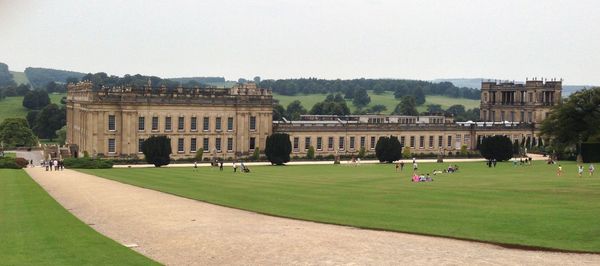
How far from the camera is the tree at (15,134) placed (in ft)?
430

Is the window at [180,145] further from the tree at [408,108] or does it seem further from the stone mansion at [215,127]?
the tree at [408,108]

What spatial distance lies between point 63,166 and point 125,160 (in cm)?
1135

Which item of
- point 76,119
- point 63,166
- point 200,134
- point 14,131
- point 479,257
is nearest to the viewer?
point 479,257

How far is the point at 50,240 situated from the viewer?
89.9 ft

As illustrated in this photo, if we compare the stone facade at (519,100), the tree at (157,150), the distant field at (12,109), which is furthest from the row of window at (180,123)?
the distant field at (12,109)

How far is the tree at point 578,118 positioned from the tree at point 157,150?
43.7 metres

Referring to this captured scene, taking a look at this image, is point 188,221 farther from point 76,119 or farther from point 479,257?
point 76,119

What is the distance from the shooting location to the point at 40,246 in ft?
85.3

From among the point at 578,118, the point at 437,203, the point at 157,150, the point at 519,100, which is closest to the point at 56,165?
the point at 157,150

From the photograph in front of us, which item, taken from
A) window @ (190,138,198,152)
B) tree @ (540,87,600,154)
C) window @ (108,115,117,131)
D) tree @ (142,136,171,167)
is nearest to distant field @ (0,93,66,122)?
window @ (108,115,117,131)

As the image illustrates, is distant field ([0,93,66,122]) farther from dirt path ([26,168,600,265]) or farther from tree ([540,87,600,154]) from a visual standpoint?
dirt path ([26,168,600,265])

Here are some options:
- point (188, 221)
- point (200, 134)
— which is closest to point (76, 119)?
point (200, 134)

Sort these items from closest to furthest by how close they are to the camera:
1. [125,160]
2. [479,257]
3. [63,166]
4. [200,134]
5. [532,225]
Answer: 1. [479,257]
2. [532,225]
3. [63,166]
4. [125,160]
5. [200,134]

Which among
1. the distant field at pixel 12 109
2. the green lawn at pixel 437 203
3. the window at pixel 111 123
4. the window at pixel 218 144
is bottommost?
the green lawn at pixel 437 203
